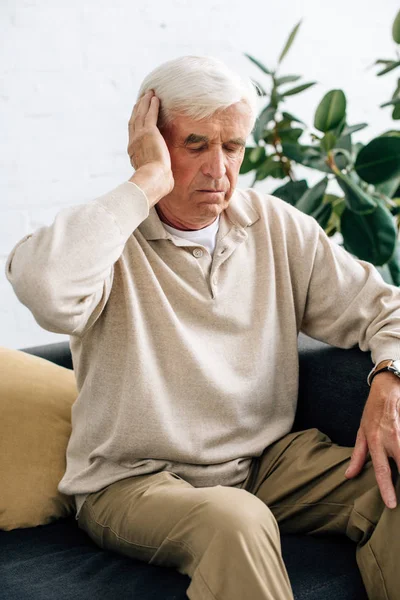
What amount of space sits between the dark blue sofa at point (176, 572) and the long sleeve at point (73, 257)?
424 mm

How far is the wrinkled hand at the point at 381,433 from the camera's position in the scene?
1.42 meters

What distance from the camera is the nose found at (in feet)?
5.27

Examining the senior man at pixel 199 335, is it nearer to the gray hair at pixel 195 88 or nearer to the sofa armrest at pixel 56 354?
the gray hair at pixel 195 88

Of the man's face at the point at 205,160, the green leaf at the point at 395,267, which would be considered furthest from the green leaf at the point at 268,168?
the man's face at the point at 205,160

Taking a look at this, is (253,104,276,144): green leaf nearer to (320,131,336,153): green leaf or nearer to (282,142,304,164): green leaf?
(282,142,304,164): green leaf

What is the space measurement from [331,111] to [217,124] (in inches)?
35.9

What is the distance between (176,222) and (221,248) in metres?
0.11

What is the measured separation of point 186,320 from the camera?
64.2 inches

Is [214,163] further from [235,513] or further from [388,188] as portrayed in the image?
[388,188]

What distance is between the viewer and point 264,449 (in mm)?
1713

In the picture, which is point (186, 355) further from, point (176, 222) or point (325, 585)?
point (325, 585)

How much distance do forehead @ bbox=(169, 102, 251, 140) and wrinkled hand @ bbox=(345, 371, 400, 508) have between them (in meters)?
0.55

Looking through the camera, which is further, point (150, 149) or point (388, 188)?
point (388, 188)

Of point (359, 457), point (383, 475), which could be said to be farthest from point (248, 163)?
point (383, 475)
